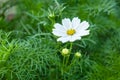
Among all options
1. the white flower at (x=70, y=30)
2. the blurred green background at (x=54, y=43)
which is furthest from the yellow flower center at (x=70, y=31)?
the blurred green background at (x=54, y=43)

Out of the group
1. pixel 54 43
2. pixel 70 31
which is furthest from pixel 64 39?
pixel 54 43

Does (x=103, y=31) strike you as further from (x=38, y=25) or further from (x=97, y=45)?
(x=38, y=25)

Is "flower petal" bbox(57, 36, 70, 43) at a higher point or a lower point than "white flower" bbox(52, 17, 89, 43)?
lower

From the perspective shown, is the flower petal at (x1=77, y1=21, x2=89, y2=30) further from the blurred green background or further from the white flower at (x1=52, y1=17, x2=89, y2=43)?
the blurred green background

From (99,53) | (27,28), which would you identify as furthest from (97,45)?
(27,28)

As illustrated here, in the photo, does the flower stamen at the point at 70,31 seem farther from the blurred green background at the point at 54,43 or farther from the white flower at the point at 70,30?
the blurred green background at the point at 54,43

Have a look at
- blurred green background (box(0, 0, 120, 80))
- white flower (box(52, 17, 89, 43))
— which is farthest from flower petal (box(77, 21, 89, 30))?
blurred green background (box(0, 0, 120, 80))

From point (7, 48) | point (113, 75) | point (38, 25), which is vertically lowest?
point (113, 75)

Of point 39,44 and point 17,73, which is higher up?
point 39,44
